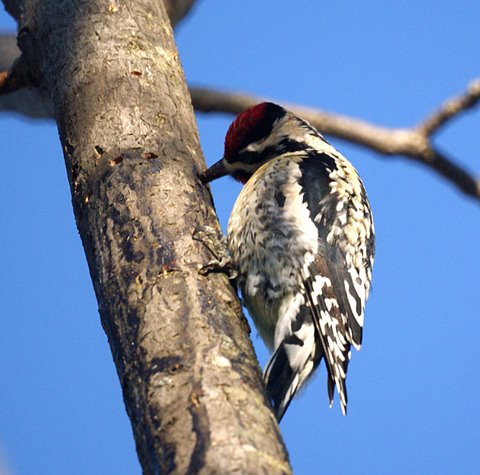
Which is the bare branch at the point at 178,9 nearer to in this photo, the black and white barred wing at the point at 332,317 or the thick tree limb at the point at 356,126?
the thick tree limb at the point at 356,126

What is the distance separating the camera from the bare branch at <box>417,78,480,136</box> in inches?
156

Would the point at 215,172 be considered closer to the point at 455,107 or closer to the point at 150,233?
the point at 150,233

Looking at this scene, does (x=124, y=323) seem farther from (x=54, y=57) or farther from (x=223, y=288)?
(x=54, y=57)

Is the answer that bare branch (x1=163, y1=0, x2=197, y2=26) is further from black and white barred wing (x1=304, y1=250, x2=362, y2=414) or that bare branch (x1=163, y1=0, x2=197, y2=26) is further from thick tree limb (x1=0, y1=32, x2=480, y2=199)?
black and white barred wing (x1=304, y1=250, x2=362, y2=414)

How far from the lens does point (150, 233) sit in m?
2.33

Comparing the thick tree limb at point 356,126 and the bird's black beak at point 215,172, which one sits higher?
the thick tree limb at point 356,126

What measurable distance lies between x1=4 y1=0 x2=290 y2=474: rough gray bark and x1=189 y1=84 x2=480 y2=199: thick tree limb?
185 centimetres

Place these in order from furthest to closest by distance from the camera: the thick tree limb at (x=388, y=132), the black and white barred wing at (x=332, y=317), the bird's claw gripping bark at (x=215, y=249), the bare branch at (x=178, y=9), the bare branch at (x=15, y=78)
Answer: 1. the bare branch at (x=178, y=9)
2. the thick tree limb at (x=388, y=132)
3. the bare branch at (x=15, y=78)
4. the black and white barred wing at (x=332, y=317)
5. the bird's claw gripping bark at (x=215, y=249)

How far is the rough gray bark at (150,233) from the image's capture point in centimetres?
177

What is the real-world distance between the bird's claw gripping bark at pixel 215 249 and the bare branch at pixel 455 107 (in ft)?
A: 6.08

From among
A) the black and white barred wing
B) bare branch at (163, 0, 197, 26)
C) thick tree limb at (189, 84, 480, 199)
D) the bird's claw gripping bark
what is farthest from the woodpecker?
bare branch at (163, 0, 197, 26)

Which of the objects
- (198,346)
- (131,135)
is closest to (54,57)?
(131,135)

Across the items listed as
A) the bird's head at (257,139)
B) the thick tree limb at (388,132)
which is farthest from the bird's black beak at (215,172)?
the thick tree limb at (388,132)

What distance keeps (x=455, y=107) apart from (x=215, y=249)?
205 cm
